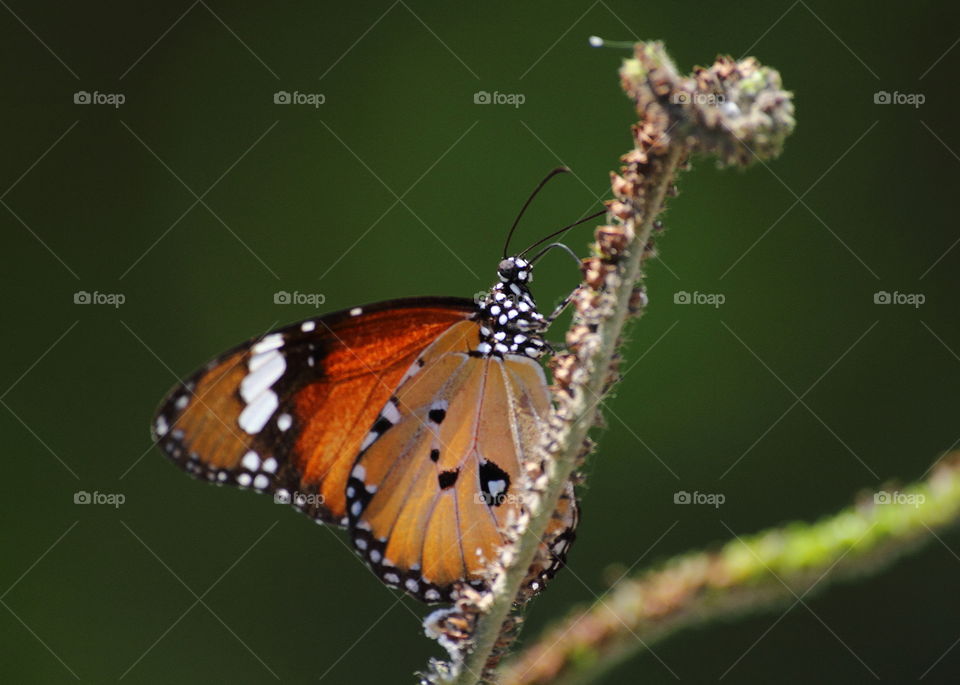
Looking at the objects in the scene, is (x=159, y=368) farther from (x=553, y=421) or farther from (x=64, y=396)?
(x=553, y=421)

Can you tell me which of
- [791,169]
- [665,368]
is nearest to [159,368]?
[665,368]
